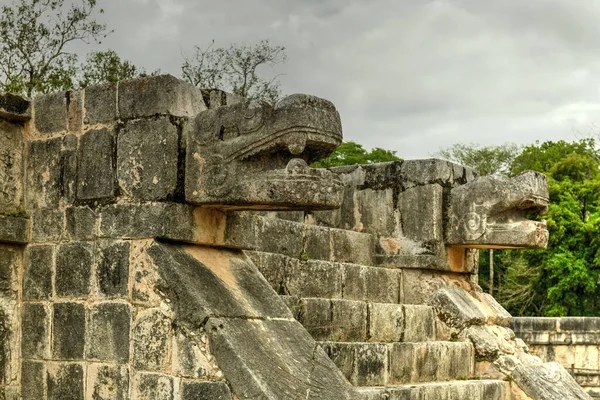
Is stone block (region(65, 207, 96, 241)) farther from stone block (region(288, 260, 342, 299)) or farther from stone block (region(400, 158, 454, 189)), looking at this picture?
stone block (region(400, 158, 454, 189))

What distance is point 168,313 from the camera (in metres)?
5.40

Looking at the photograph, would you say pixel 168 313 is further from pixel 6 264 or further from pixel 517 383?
pixel 517 383

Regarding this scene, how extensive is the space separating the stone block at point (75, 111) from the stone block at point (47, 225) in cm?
55

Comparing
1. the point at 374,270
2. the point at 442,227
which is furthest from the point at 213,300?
the point at 442,227

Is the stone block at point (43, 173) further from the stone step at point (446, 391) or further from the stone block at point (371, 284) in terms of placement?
the stone block at point (371, 284)

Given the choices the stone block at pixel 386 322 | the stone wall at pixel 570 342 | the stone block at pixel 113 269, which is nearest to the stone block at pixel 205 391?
the stone block at pixel 113 269

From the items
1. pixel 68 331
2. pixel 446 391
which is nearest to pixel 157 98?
pixel 68 331

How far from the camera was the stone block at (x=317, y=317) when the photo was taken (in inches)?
276

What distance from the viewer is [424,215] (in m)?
9.39

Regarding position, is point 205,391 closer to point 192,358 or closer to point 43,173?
point 192,358

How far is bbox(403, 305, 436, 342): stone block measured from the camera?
8273mm

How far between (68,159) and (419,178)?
4295 mm

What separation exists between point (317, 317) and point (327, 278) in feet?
3.06

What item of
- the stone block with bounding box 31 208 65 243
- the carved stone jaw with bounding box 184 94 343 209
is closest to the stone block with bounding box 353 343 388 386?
the carved stone jaw with bounding box 184 94 343 209
